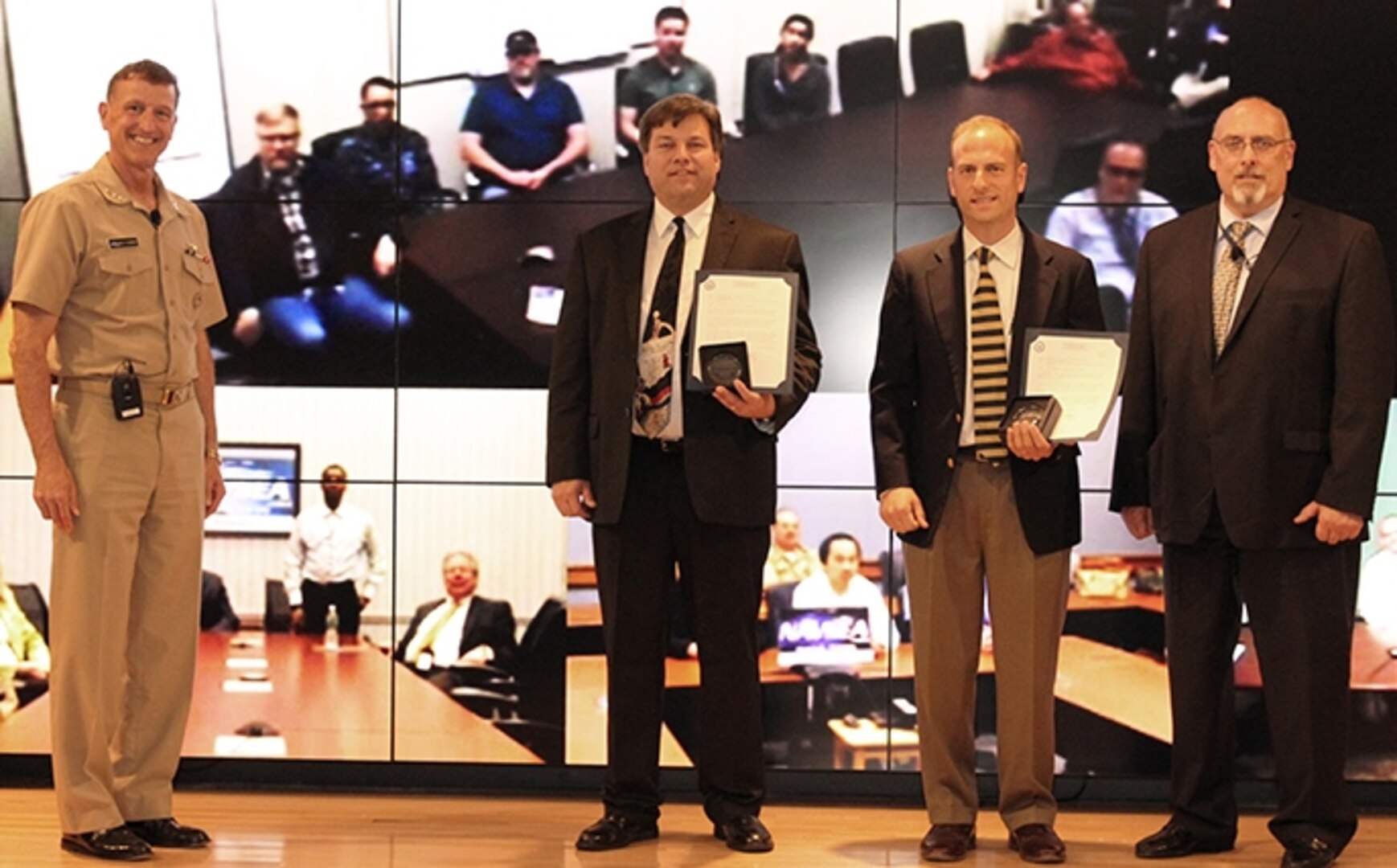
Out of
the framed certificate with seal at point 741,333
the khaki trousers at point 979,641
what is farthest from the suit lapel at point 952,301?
the framed certificate with seal at point 741,333

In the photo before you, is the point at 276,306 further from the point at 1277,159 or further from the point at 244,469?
the point at 1277,159

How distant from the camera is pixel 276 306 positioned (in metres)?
5.28

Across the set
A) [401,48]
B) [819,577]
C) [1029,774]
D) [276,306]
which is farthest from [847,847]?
[401,48]

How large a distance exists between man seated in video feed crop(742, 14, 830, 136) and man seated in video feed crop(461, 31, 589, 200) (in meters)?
0.53

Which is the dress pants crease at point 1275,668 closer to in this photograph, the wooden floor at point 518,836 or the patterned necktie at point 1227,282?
the wooden floor at point 518,836

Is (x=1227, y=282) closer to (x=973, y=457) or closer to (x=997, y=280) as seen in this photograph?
(x=997, y=280)

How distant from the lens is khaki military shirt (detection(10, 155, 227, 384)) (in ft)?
13.8

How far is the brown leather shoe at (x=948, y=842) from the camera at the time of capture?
425cm

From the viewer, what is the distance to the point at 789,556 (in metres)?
5.22

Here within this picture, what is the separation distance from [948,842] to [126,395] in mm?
2240

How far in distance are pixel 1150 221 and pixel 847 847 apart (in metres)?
2.04

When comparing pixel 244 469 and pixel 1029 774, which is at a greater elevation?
pixel 244 469

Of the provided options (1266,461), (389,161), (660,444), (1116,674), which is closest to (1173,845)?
(1116,674)

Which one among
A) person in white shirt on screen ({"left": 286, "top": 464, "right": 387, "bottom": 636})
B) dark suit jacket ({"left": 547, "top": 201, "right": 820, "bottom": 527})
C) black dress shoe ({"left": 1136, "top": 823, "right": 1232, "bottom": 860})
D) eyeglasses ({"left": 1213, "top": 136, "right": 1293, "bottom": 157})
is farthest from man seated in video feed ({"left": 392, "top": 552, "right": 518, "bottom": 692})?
eyeglasses ({"left": 1213, "top": 136, "right": 1293, "bottom": 157})
